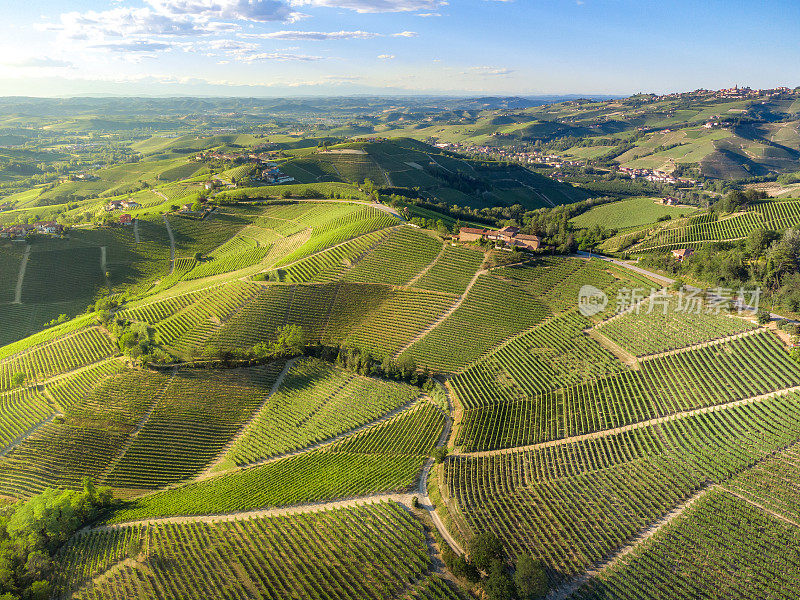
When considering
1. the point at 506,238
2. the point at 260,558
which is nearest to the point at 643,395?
the point at 506,238

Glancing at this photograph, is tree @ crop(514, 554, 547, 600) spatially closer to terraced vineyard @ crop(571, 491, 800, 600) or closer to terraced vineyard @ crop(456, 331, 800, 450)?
terraced vineyard @ crop(571, 491, 800, 600)

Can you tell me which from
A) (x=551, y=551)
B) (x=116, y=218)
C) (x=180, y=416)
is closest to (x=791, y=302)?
(x=551, y=551)

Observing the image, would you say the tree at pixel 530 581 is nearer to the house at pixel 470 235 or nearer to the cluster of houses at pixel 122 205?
the house at pixel 470 235

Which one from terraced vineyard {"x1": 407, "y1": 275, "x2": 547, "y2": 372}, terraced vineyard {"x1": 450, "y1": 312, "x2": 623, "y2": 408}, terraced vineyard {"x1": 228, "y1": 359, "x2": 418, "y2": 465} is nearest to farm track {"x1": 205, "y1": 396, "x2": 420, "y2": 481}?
terraced vineyard {"x1": 228, "y1": 359, "x2": 418, "y2": 465}

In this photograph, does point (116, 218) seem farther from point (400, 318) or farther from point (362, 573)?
point (362, 573)

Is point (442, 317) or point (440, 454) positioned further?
point (442, 317)

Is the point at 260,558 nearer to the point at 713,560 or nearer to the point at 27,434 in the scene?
the point at 713,560
